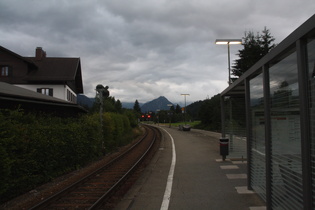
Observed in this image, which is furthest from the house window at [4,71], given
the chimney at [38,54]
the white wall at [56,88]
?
the chimney at [38,54]

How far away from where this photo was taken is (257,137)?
6.05 meters

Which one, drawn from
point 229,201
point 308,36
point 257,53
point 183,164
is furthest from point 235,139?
point 257,53

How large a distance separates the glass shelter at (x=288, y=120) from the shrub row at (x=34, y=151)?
18.9ft

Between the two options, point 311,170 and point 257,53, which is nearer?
point 311,170

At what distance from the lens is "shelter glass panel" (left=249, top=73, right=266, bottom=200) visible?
563 cm

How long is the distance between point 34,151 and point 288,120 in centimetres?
646

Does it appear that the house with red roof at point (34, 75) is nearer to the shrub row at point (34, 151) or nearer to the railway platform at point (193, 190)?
the shrub row at point (34, 151)

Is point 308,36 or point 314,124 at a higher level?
point 308,36

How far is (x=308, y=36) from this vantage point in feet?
10.7

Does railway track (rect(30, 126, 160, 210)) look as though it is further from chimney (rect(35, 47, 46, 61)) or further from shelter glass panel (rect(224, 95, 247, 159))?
chimney (rect(35, 47, 46, 61))

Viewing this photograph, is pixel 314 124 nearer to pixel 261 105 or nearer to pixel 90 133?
pixel 261 105

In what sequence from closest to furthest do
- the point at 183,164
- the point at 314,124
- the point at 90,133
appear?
the point at 314,124, the point at 183,164, the point at 90,133

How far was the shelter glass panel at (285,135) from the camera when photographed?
3812 millimetres

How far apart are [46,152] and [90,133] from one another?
4.50m
